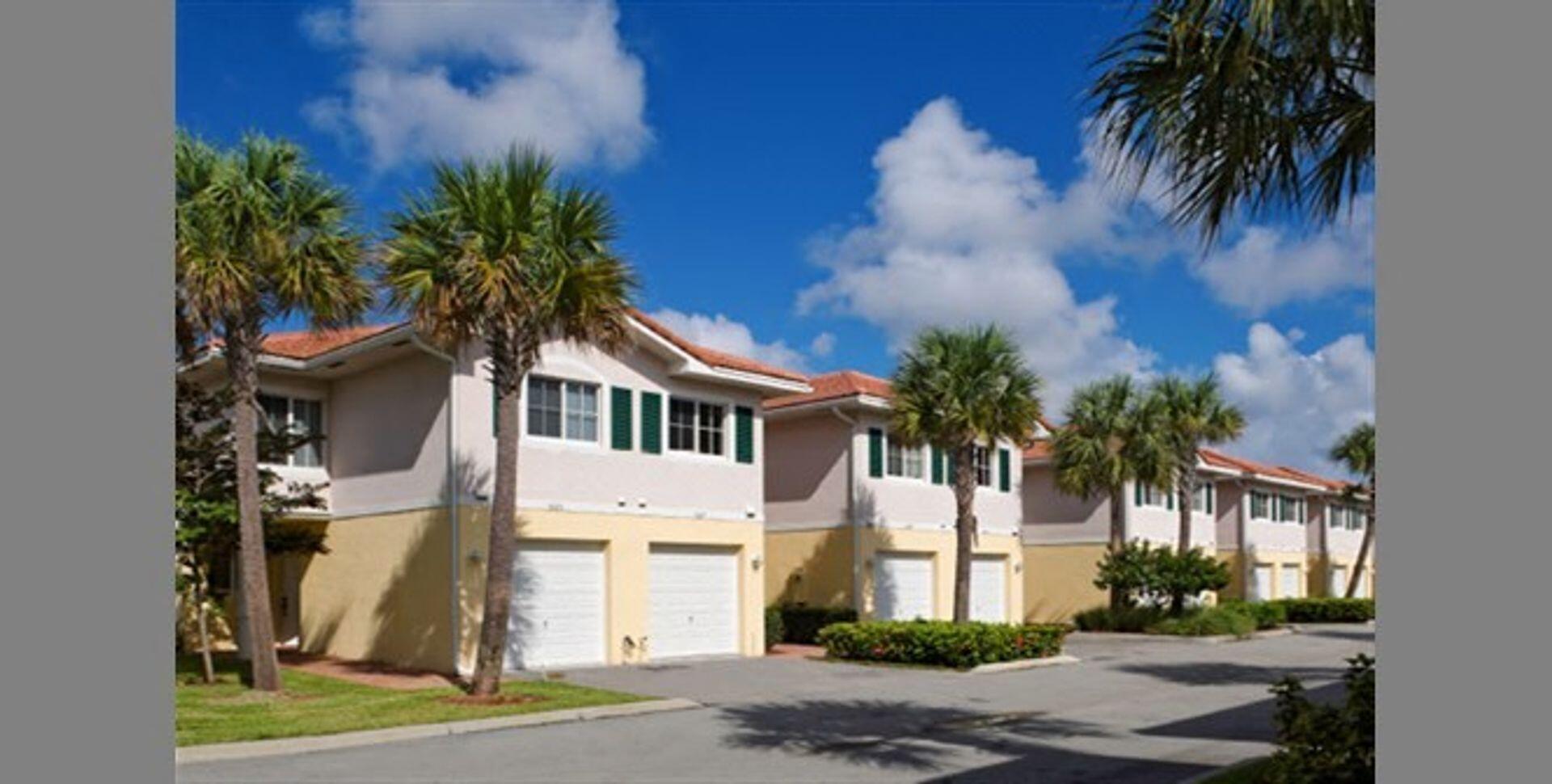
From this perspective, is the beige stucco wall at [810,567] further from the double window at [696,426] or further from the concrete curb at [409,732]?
the concrete curb at [409,732]

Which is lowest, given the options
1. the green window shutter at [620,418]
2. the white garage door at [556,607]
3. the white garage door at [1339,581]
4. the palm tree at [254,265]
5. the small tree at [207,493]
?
the white garage door at [1339,581]

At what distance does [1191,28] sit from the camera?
808cm

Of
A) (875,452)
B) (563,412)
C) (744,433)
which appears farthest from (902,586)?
(563,412)

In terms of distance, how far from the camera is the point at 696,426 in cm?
2717

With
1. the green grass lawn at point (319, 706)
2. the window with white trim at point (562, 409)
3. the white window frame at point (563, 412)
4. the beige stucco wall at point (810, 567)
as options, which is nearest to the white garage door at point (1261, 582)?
the beige stucco wall at point (810, 567)

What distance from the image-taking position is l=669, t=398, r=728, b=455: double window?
1050 inches

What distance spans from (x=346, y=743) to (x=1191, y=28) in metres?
11.8

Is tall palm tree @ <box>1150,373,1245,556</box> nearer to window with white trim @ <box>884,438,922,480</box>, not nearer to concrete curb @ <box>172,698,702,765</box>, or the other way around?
window with white trim @ <box>884,438,922,480</box>

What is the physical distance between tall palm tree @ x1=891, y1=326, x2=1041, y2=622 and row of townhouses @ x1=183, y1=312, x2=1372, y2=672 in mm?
743

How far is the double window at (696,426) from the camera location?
87.5ft

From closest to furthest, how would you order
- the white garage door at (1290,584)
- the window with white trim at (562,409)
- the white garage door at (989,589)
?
the window with white trim at (562,409), the white garage door at (989,589), the white garage door at (1290,584)

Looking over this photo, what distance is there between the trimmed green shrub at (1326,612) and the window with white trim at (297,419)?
35.6 meters

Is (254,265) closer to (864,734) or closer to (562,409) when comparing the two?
(562,409)

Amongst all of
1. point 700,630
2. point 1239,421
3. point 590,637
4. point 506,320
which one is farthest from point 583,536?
point 1239,421
